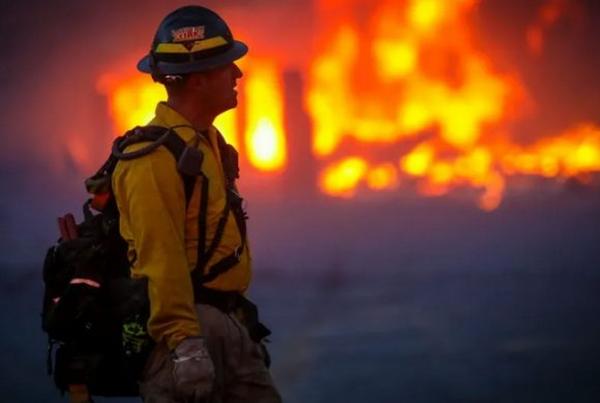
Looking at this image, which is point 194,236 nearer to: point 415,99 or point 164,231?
point 164,231

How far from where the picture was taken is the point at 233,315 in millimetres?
4004

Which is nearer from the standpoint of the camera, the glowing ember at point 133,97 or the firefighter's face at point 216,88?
the firefighter's face at point 216,88

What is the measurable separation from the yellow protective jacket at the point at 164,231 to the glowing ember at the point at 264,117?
2.35m

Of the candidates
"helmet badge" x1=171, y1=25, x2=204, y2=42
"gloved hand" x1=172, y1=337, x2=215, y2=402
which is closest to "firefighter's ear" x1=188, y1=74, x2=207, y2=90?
"helmet badge" x1=171, y1=25, x2=204, y2=42

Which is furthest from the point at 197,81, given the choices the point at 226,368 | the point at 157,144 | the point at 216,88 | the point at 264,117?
the point at 264,117

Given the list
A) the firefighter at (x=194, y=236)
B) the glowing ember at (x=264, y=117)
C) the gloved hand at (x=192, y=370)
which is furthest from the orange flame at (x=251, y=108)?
the gloved hand at (x=192, y=370)

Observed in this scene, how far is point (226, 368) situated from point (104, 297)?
1.44 ft

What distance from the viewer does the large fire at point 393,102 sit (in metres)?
6.18

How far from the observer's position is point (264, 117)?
6176 millimetres

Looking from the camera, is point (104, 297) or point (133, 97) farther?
point (133, 97)

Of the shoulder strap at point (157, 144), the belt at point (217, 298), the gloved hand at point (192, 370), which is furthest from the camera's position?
the belt at point (217, 298)

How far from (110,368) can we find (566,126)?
3.18 metres

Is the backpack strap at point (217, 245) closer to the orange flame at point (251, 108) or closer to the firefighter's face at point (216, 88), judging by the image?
the firefighter's face at point (216, 88)

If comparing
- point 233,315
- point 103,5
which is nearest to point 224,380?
point 233,315
